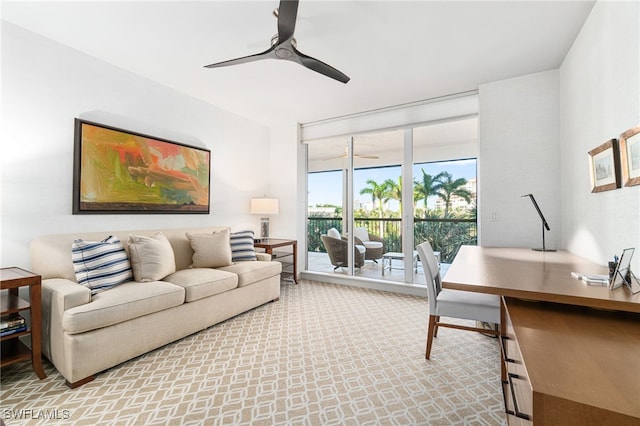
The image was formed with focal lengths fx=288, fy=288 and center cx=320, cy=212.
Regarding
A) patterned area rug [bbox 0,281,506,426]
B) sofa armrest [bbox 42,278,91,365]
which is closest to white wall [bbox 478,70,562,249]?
patterned area rug [bbox 0,281,506,426]

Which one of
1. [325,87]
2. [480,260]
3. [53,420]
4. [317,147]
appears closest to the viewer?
[53,420]

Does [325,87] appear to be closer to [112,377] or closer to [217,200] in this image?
[217,200]

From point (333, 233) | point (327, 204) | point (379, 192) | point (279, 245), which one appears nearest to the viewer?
point (279, 245)

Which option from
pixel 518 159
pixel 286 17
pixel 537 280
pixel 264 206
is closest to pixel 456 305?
pixel 537 280

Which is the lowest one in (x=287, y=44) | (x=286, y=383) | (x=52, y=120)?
(x=286, y=383)

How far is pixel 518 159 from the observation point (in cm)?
322

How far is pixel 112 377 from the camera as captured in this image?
6.75 ft

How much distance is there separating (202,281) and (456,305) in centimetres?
224

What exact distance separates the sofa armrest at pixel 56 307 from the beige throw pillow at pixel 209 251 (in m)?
1.24

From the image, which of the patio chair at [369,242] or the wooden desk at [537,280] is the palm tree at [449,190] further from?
the wooden desk at [537,280]

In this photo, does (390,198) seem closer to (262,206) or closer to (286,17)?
(262,206)

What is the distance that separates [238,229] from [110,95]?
2289 mm

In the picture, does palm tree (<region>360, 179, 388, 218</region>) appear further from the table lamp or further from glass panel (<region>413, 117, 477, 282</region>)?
the table lamp

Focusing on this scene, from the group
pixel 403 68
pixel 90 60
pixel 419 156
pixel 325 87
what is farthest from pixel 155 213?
pixel 419 156
